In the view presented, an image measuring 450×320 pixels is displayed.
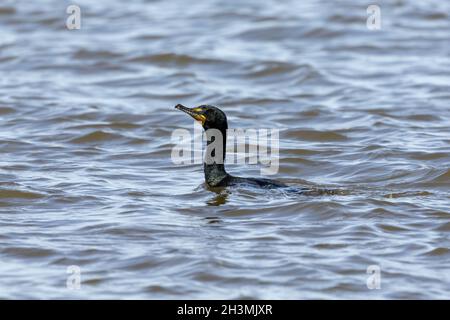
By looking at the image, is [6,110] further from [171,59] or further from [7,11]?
[7,11]

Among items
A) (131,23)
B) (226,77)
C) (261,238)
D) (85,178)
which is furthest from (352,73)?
(261,238)

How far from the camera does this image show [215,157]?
11930 mm

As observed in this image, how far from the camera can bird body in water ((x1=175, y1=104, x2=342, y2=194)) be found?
463 inches

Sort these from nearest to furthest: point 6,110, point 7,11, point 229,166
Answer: point 229,166 → point 6,110 → point 7,11

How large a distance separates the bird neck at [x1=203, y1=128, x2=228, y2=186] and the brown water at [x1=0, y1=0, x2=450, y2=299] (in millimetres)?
246

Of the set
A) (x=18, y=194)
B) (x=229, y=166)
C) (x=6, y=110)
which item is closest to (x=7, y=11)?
(x=6, y=110)

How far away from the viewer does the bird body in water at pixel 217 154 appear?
11.8 metres

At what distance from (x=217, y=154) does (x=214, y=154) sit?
0.04 m

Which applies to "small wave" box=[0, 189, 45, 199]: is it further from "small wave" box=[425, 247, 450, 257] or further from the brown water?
"small wave" box=[425, 247, 450, 257]

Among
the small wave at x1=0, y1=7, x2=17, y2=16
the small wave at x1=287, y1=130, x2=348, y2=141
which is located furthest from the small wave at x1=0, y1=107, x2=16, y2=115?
the small wave at x1=0, y1=7, x2=17, y2=16

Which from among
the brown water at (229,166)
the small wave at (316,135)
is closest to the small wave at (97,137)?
the brown water at (229,166)

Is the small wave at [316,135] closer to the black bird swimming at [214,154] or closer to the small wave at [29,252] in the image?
the black bird swimming at [214,154]
